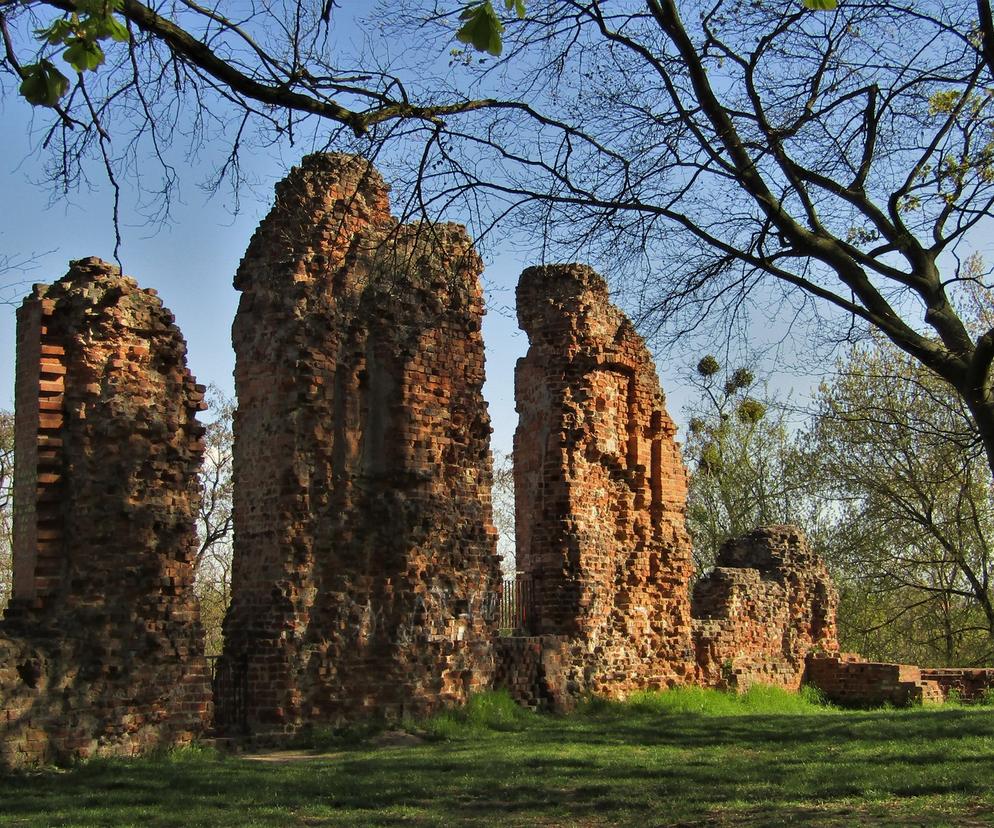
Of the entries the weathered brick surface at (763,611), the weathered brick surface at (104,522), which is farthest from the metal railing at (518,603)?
the weathered brick surface at (104,522)

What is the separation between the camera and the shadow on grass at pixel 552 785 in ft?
26.1

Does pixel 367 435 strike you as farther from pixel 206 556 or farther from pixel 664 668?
pixel 206 556

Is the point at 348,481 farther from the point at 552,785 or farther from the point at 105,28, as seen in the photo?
the point at 105,28

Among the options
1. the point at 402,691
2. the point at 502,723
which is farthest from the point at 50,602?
the point at 502,723

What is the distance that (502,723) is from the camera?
13562mm

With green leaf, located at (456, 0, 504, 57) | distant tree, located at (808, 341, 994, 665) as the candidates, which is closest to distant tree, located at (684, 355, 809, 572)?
distant tree, located at (808, 341, 994, 665)

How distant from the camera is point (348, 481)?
13.0 meters

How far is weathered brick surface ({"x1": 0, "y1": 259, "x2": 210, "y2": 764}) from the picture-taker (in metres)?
10.3

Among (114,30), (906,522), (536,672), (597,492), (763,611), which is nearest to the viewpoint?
(114,30)

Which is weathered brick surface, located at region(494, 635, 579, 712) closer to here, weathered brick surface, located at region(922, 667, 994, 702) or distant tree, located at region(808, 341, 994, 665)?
weathered brick surface, located at region(922, 667, 994, 702)

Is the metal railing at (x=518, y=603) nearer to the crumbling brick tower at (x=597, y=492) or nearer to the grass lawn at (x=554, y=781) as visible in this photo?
the crumbling brick tower at (x=597, y=492)

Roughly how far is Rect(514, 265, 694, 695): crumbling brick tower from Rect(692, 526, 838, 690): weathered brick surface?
1.13 m

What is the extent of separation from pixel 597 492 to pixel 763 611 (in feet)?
15.4

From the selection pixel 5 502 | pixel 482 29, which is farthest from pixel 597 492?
pixel 5 502
